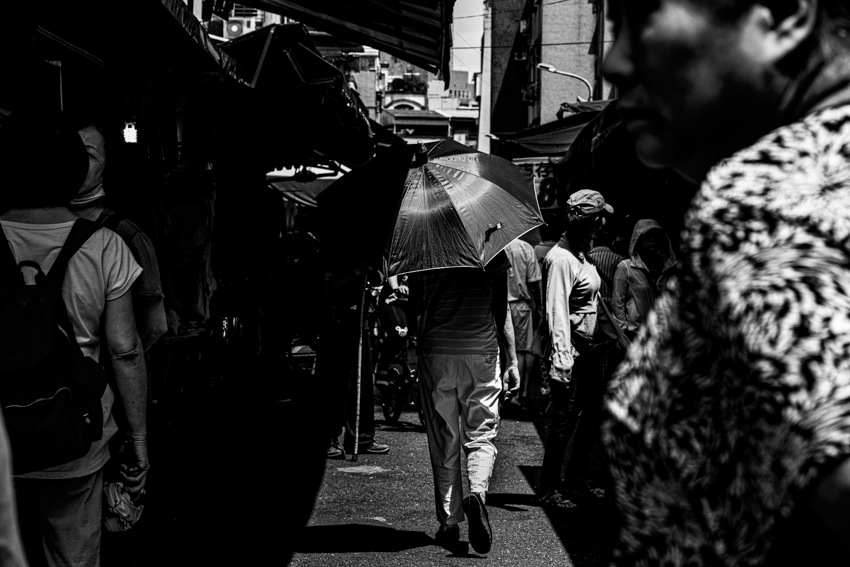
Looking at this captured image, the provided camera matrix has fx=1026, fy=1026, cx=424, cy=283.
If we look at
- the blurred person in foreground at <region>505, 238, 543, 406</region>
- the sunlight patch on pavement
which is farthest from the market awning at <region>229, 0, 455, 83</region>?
the blurred person in foreground at <region>505, 238, 543, 406</region>

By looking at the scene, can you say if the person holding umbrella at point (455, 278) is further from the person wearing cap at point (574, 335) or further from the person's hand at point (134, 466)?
the person's hand at point (134, 466)

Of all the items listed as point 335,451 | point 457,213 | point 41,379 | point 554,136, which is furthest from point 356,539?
point 554,136

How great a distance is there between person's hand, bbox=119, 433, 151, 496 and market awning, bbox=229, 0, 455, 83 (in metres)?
3.15

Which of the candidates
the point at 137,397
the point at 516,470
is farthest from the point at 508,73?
the point at 137,397

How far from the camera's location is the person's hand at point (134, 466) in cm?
384

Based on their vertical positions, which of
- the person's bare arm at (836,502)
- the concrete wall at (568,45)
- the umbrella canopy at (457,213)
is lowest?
the umbrella canopy at (457,213)

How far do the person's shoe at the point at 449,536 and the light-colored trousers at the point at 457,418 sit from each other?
33mm

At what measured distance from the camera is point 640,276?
23.7 feet

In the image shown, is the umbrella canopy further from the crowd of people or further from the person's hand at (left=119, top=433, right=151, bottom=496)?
the crowd of people

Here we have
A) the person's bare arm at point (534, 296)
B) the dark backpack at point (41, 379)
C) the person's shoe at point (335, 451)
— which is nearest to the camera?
the dark backpack at point (41, 379)

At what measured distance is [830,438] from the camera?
93cm

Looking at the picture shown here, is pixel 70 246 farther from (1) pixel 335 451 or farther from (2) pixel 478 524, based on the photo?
(1) pixel 335 451

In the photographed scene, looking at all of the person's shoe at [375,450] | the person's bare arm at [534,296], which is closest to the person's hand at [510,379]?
the person's shoe at [375,450]

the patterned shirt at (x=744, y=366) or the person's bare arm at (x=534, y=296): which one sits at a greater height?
the patterned shirt at (x=744, y=366)
